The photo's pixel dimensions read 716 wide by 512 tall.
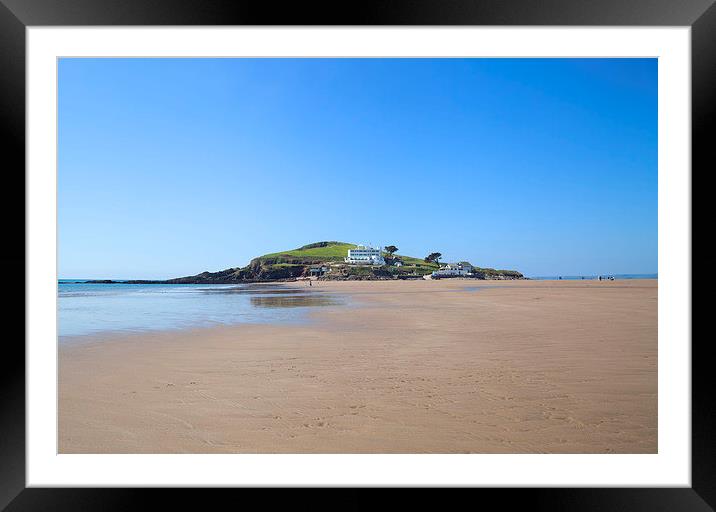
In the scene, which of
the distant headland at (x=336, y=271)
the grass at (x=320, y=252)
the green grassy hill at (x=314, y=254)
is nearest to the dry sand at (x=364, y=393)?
the distant headland at (x=336, y=271)

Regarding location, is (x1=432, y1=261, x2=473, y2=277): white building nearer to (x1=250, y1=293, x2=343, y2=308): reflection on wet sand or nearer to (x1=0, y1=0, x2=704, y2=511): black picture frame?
(x1=250, y1=293, x2=343, y2=308): reflection on wet sand

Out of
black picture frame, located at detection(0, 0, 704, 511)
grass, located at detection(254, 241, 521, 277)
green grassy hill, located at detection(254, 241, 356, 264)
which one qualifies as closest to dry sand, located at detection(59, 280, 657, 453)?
black picture frame, located at detection(0, 0, 704, 511)

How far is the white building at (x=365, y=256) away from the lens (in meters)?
47.8

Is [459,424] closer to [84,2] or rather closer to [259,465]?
[259,465]

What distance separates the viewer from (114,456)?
164 cm

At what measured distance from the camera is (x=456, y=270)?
41.6m

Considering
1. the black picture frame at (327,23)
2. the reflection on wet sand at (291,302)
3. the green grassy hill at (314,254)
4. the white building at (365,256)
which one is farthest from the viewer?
the white building at (365,256)

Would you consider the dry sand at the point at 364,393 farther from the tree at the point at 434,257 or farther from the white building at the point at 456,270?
the tree at the point at 434,257

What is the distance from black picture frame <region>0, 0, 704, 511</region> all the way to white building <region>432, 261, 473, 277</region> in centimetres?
3654

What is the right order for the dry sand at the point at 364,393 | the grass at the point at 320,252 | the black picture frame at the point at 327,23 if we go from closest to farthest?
the black picture frame at the point at 327,23
the dry sand at the point at 364,393
the grass at the point at 320,252

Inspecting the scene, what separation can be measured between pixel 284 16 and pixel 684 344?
2116 millimetres

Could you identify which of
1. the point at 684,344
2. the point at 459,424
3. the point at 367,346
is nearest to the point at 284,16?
the point at 684,344

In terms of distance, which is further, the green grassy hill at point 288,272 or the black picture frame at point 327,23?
the green grassy hill at point 288,272

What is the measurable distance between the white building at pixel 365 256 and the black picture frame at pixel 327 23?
148 ft
